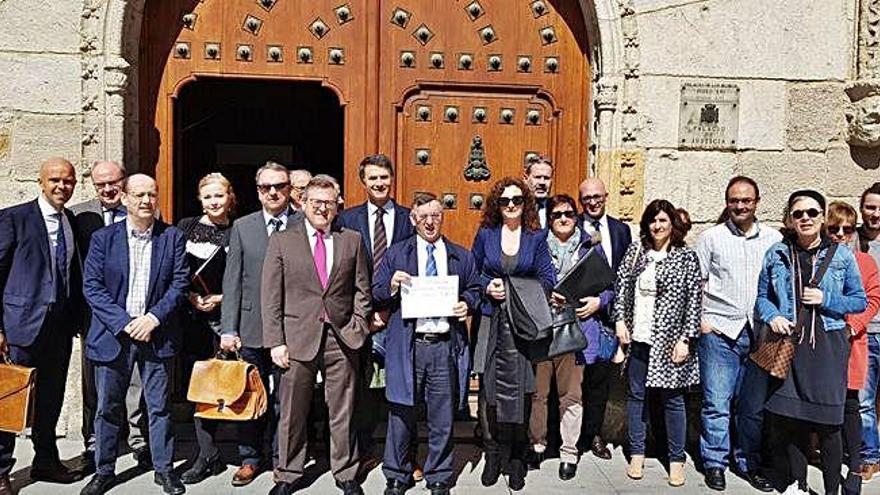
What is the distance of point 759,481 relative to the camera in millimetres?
4496

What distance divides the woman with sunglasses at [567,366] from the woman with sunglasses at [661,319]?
0.15 m

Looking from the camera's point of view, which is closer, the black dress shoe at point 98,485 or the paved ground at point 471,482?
the black dress shoe at point 98,485

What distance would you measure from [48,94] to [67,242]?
1.10m

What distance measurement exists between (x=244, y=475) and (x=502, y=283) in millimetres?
1673

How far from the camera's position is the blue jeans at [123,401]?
406 centimetres

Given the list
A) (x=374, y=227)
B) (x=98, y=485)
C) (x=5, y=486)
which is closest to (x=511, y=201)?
(x=374, y=227)

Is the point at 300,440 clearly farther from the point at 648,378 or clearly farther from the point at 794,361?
the point at 794,361

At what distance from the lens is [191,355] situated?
4512 mm

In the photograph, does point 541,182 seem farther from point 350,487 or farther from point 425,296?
point 350,487

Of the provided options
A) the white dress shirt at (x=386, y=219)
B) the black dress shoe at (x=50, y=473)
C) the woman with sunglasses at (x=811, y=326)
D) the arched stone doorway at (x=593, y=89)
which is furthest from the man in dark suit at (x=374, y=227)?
the woman with sunglasses at (x=811, y=326)

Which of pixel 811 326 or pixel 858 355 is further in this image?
pixel 858 355

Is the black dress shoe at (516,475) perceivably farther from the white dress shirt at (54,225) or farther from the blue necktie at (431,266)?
the white dress shirt at (54,225)

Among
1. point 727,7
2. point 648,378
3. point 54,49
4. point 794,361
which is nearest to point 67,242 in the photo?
point 54,49

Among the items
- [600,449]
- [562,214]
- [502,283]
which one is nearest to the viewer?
[502,283]
